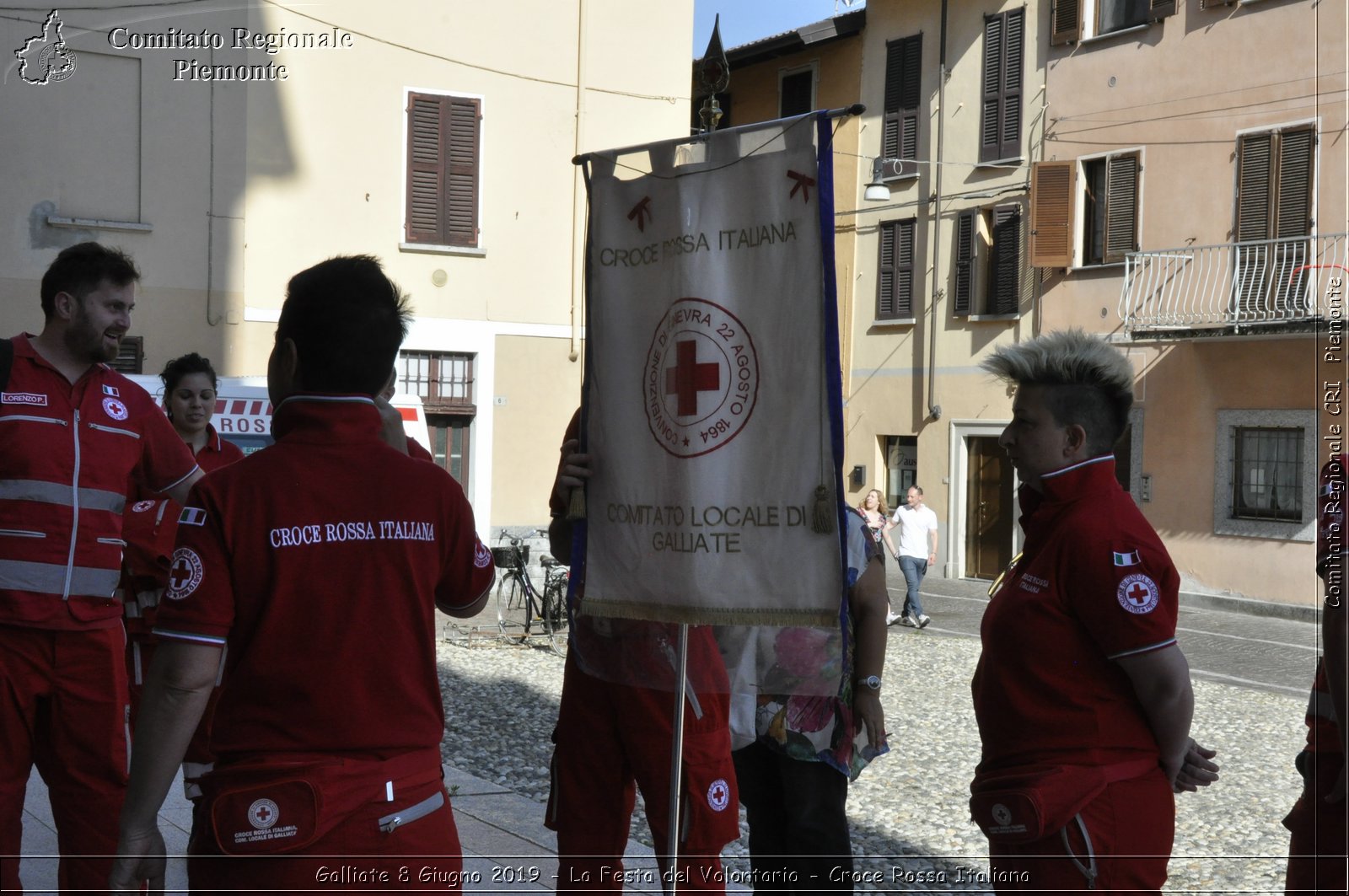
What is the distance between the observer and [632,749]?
12.0 feet

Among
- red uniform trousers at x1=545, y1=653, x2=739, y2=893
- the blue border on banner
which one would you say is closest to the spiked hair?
the blue border on banner

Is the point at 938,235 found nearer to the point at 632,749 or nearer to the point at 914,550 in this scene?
the point at 914,550

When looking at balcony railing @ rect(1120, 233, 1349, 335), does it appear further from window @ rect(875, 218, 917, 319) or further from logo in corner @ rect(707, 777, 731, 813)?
logo in corner @ rect(707, 777, 731, 813)

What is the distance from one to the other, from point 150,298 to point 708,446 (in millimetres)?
15593

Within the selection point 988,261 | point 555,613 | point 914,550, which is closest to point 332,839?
point 555,613

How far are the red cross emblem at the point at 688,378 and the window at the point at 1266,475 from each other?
1758 cm

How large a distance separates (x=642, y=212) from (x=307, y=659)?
136cm

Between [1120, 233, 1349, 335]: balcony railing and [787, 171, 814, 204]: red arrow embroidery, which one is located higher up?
[1120, 233, 1349, 335]: balcony railing

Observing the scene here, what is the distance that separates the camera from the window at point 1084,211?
860 inches

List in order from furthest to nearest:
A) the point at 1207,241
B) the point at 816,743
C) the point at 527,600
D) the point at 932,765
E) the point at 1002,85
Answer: the point at 1002,85 < the point at 1207,241 < the point at 527,600 < the point at 932,765 < the point at 816,743

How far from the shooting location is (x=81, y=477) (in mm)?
4211

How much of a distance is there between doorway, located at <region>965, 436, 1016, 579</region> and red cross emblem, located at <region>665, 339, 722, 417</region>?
68.8 ft

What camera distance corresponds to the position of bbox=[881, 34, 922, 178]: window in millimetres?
25656

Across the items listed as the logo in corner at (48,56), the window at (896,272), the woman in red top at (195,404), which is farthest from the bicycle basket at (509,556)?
the window at (896,272)
